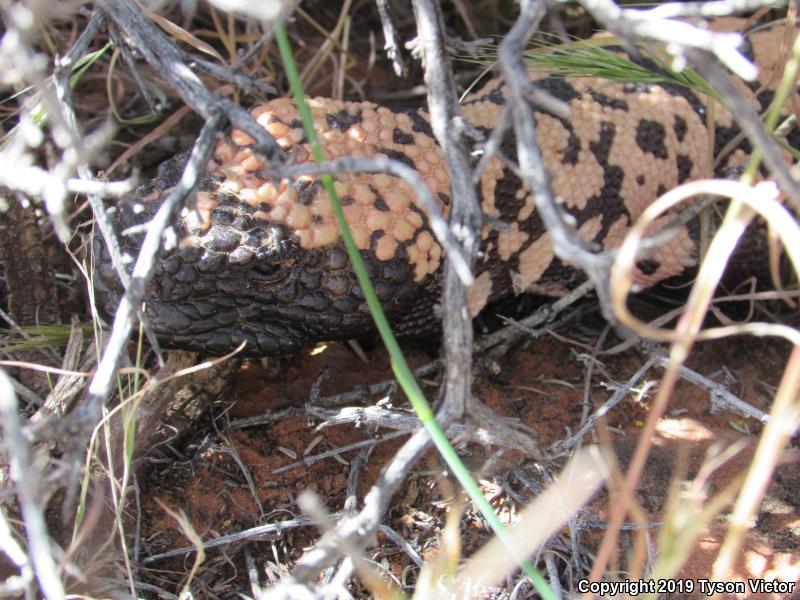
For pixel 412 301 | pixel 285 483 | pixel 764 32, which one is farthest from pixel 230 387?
pixel 764 32

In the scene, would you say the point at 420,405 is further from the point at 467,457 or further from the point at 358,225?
the point at 467,457

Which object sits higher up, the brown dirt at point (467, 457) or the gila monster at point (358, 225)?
the gila monster at point (358, 225)

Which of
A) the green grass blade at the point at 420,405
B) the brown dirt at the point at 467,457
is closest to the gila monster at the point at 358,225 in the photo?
the green grass blade at the point at 420,405

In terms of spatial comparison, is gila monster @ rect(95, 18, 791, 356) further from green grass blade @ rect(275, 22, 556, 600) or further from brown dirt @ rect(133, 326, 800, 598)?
brown dirt @ rect(133, 326, 800, 598)

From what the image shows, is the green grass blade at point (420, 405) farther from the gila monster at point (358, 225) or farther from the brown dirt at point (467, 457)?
the brown dirt at point (467, 457)

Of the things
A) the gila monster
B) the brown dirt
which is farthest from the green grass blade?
the brown dirt

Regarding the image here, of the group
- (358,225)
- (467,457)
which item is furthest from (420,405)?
(467,457)

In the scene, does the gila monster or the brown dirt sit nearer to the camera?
the gila monster
